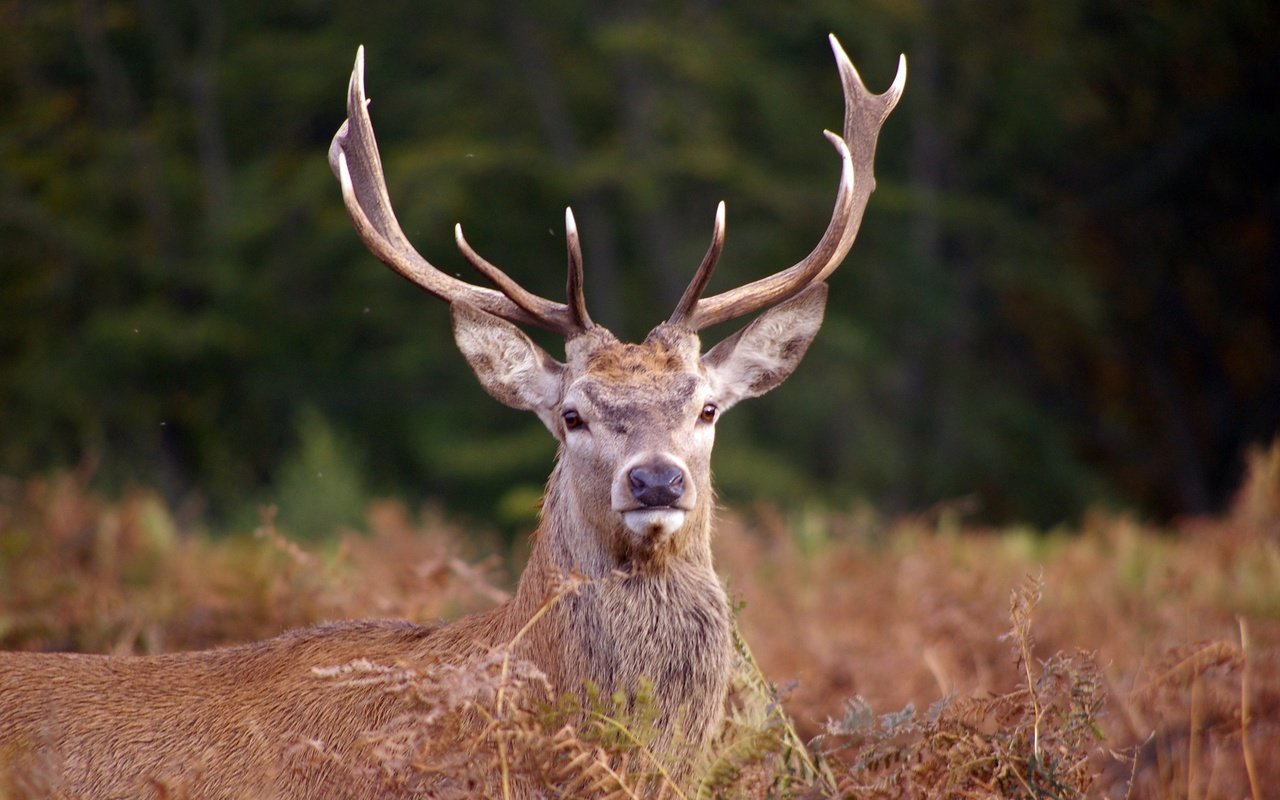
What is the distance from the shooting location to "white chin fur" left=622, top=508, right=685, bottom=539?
15.2ft

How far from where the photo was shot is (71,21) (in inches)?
829

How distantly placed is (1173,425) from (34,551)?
59.7ft

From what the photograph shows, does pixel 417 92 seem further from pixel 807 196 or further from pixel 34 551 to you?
pixel 34 551

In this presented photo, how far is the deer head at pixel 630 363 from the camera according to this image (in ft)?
15.8

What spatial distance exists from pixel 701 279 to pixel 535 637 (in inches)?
50.3

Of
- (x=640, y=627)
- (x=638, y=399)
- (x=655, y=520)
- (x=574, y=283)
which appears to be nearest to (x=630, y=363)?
(x=638, y=399)

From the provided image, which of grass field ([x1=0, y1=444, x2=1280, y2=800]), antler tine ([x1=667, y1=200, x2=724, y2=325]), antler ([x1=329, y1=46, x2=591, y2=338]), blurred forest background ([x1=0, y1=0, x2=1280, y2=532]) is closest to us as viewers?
grass field ([x1=0, y1=444, x2=1280, y2=800])

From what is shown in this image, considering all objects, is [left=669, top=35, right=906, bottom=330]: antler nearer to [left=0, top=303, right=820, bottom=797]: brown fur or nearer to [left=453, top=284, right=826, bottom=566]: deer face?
[left=453, top=284, right=826, bottom=566]: deer face

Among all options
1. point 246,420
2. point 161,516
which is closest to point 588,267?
point 246,420

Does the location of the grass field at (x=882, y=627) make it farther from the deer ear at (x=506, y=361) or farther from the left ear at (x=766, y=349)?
the deer ear at (x=506, y=361)

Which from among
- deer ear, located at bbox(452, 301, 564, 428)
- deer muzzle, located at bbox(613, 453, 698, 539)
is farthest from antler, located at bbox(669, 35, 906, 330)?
deer muzzle, located at bbox(613, 453, 698, 539)

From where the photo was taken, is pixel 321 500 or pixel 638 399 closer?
pixel 638 399

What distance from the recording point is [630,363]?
509 centimetres

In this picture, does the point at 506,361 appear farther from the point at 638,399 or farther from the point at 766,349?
the point at 766,349
